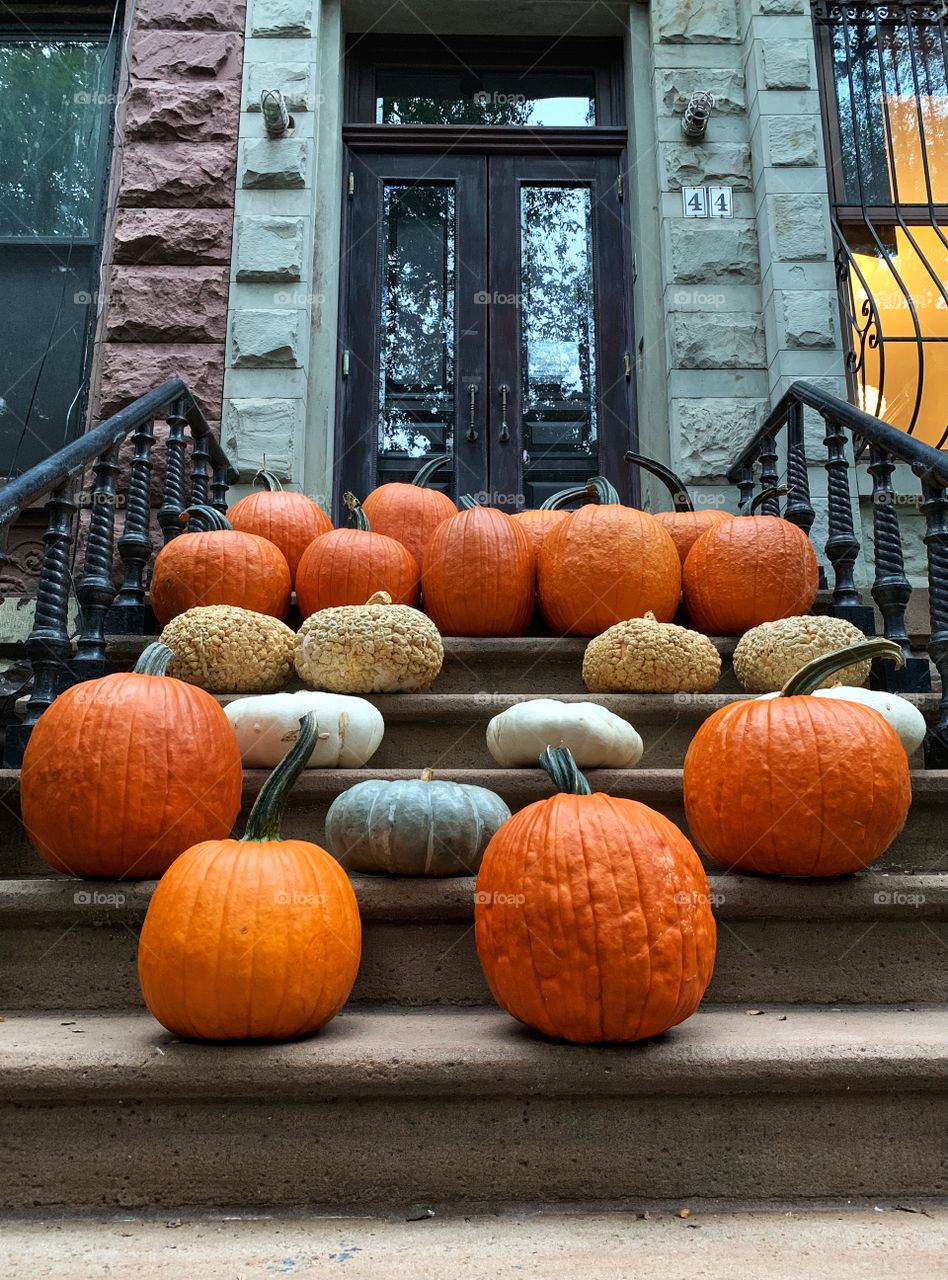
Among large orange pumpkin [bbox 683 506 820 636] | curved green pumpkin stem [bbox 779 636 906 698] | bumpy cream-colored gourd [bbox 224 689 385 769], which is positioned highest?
large orange pumpkin [bbox 683 506 820 636]

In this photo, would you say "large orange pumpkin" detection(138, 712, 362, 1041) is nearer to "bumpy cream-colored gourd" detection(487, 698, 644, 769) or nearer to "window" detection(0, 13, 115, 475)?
"bumpy cream-colored gourd" detection(487, 698, 644, 769)

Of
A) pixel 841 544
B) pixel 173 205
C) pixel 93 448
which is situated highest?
pixel 173 205

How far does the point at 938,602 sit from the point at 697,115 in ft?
10.5

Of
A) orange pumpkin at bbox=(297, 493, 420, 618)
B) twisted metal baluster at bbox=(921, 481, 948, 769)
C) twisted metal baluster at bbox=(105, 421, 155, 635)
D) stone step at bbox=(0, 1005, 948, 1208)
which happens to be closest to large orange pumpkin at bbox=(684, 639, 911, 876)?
stone step at bbox=(0, 1005, 948, 1208)

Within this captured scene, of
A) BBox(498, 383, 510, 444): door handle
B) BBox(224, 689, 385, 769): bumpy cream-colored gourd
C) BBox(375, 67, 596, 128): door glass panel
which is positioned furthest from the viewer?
BBox(375, 67, 596, 128): door glass panel

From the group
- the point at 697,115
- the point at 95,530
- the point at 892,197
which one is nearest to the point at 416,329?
the point at 697,115

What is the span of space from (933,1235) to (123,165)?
5.05 meters

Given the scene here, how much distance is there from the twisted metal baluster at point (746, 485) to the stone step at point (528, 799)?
2.01m

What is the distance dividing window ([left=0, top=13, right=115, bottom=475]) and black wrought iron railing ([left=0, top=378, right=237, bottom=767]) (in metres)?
1.25

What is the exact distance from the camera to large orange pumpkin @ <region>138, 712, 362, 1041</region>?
1479mm

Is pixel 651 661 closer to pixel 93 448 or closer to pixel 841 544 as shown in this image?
pixel 841 544

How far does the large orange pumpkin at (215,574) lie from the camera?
2.99 meters

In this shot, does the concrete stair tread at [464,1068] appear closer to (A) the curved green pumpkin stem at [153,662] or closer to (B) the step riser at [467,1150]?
(B) the step riser at [467,1150]

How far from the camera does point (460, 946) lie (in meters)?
1.83
